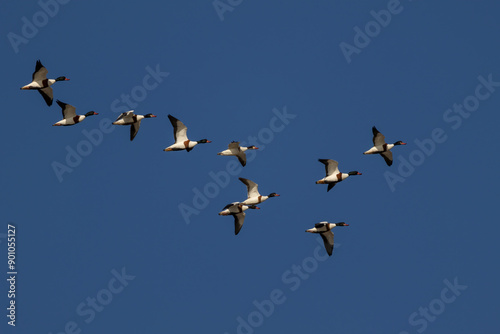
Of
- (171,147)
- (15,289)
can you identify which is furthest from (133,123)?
(15,289)

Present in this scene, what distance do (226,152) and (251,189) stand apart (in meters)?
2.79

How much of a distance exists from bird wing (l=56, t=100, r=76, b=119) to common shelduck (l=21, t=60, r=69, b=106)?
64cm

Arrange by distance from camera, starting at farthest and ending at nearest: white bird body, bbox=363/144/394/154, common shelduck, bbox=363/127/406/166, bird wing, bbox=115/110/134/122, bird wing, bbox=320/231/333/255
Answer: white bird body, bbox=363/144/394/154 → common shelduck, bbox=363/127/406/166 → bird wing, bbox=320/231/333/255 → bird wing, bbox=115/110/134/122

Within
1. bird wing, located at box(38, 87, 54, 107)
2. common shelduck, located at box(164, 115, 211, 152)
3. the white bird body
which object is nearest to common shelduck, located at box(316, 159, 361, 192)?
the white bird body

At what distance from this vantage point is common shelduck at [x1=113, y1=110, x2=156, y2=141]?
5819 cm

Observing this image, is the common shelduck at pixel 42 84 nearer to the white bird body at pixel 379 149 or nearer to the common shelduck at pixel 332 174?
the common shelduck at pixel 332 174

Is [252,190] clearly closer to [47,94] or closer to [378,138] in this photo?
[378,138]

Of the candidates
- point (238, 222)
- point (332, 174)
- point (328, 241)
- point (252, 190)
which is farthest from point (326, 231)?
point (238, 222)

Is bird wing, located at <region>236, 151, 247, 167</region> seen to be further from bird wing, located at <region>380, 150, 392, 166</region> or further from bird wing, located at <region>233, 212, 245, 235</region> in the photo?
bird wing, located at <region>380, 150, 392, 166</region>

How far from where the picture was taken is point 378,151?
5959 centimetres

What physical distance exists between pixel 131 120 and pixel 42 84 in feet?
18.6

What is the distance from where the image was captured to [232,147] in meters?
59.0

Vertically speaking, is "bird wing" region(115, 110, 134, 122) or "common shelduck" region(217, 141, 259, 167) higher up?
"bird wing" region(115, 110, 134, 122)

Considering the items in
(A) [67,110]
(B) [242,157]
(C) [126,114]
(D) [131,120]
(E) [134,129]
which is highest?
(A) [67,110]
